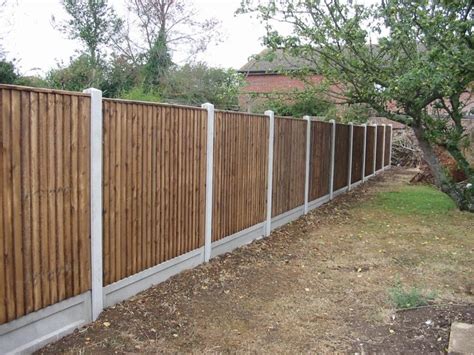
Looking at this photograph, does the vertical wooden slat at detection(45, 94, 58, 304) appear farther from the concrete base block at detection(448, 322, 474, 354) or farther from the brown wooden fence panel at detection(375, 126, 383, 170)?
the brown wooden fence panel at detection(375, 126, 383, 170)

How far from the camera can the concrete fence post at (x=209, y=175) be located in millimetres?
5355

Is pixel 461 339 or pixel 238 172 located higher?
pixel 238 172

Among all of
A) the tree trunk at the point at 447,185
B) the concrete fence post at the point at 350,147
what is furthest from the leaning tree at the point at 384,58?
the concrete fence post at the point at 350,147

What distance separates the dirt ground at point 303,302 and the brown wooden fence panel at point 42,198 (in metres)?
0.49

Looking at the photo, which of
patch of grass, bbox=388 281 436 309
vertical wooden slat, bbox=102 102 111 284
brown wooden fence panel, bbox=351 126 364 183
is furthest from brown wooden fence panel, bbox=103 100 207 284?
brown wooden fence panel, bbox=351 126 364 183

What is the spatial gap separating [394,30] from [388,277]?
14.1 feet

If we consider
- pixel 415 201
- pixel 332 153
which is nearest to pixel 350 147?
pixel 332 153

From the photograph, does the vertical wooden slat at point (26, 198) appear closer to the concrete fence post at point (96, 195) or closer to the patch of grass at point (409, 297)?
the concrete fence post at point (96, 195)

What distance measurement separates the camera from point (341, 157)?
1158 centimetres

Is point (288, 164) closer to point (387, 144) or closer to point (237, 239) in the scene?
point (237, 239)

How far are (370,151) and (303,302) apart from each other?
1211 centimetres

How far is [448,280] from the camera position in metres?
5.16

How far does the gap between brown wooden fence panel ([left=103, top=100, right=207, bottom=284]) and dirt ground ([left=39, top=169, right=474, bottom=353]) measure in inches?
15.6

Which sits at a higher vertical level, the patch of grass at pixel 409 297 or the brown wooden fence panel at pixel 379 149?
the brown wooden fence panel at pixel 379 149
